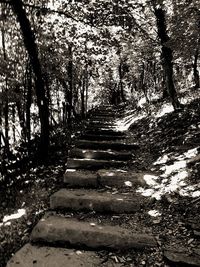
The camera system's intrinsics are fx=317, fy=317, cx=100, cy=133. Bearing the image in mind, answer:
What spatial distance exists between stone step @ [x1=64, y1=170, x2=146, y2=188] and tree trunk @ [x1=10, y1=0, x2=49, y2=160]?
1818 millimetres

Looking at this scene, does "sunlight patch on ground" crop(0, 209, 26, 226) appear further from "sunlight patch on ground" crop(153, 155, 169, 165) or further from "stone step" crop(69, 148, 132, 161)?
"sunlight patch on ground" crop(153, 155, 169, 165)

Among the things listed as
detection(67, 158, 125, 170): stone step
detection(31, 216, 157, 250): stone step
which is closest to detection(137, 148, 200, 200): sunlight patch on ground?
detection(67, 158, 125, 170): stone step

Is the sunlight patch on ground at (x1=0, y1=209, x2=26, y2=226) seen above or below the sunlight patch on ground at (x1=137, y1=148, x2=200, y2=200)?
below

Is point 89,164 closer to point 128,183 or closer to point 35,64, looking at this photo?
point 128,183

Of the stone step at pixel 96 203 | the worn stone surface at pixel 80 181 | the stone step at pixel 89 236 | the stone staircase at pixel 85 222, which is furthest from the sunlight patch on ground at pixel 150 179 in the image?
the stone step at pixel 89 236

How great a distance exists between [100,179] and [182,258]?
274 cm

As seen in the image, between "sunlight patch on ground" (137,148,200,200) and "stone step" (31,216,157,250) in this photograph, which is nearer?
"stone step" (31,216,157,250)

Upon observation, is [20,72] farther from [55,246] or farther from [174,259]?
[174,259]

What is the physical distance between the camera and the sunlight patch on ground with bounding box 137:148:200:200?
17.6 ft

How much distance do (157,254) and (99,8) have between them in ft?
21.7

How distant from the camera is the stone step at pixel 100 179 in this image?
6.20m

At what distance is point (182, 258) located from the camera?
384 cm

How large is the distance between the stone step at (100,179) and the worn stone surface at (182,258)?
91.1 inches

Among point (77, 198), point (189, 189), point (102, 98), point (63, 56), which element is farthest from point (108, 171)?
point (102, 98)
